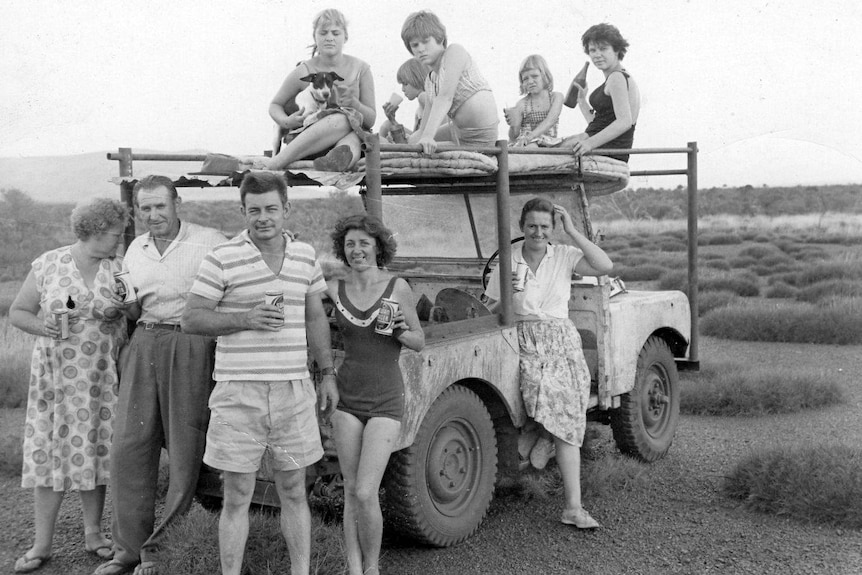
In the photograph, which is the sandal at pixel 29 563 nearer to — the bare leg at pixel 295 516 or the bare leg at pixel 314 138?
the bare leg at pixel 295 516

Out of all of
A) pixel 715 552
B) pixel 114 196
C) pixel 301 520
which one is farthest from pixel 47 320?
pixel 715 552

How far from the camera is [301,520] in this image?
12.9 ft

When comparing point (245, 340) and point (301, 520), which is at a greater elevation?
point (245, 340)

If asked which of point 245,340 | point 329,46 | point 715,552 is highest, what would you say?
point 329,46

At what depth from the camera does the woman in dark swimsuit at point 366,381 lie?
4.09 meters

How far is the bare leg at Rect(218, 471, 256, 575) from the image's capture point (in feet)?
12.4

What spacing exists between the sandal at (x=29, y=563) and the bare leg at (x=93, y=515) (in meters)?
0.23

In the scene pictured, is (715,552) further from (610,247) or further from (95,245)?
(610,247)

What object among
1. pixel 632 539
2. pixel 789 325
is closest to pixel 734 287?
pixel 789 325

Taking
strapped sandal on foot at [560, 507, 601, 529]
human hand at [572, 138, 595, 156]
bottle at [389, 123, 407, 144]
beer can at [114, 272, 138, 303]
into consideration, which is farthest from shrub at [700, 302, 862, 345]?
beer can at [114, 272, 138, 303]

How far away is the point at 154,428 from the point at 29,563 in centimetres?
106

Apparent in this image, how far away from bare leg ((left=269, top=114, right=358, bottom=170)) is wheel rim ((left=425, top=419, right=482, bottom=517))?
1.63m

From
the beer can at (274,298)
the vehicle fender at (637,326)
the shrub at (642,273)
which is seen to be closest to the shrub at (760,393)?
the vehicle fender at (637,326)

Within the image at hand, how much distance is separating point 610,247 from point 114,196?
105 feet
